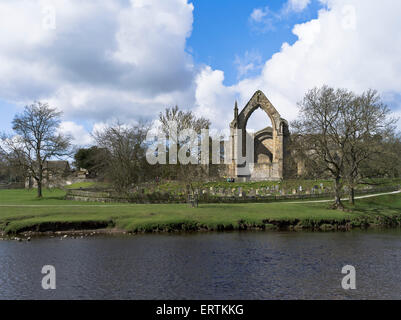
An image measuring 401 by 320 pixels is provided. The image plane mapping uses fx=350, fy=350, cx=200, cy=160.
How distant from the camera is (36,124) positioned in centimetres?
4456

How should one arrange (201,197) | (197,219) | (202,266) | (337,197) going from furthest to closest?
(201,197) → (337,197) → (197,219) → (202,266)

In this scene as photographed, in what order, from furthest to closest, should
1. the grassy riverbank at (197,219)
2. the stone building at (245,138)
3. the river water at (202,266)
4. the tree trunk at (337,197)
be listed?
the stone building at (245,138), the tree trunk at (337,197), the grassy riverbank at (197,219), the river water at (202,266)

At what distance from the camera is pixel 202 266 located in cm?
1445

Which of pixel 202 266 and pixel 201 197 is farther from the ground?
pixel 201 197

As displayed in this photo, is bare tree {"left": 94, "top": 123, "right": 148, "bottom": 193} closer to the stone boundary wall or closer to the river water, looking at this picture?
the stone boundary wall

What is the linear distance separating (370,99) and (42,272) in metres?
27.7

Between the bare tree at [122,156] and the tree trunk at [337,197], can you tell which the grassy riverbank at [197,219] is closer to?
the tree trunk at [337,197]

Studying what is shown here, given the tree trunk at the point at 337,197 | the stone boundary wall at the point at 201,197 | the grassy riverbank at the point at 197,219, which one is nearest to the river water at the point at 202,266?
the grassy riverbank at the point at 197,219

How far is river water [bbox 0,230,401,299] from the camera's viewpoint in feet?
37.8

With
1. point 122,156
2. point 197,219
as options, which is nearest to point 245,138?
point 122,156

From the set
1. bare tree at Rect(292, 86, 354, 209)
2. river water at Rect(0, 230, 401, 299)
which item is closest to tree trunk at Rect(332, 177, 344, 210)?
bare tree at Rect(292, 86, 354, 209)

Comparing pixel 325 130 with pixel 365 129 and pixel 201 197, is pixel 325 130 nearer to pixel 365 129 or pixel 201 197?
pixel 365 129

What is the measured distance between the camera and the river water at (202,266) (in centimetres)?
1151
